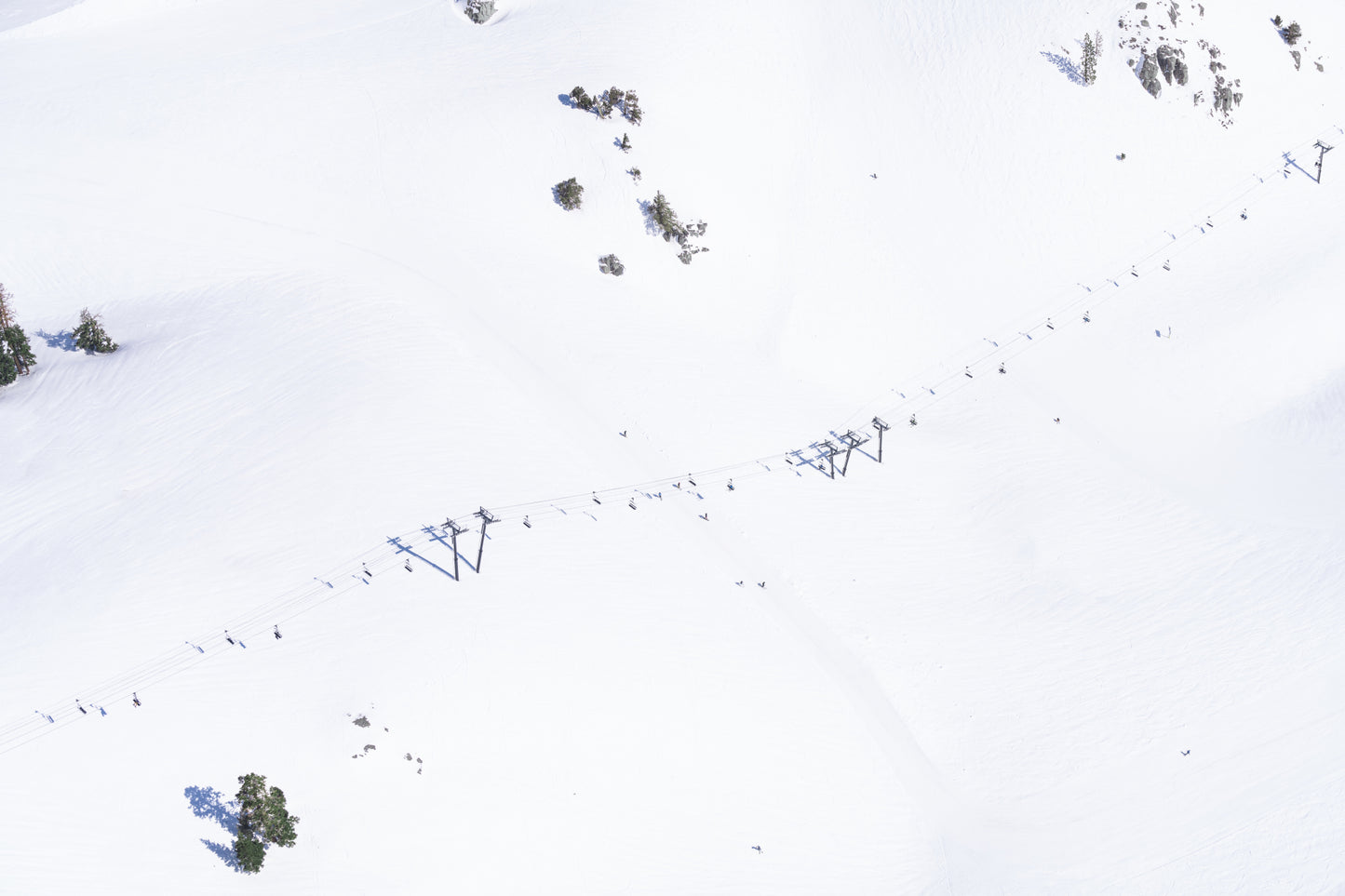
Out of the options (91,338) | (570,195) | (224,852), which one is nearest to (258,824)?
(224,852)

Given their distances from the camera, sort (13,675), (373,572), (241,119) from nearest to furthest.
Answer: (13,675), (373,572), (241,119)

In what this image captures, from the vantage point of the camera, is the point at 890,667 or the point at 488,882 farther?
the point at 890,667

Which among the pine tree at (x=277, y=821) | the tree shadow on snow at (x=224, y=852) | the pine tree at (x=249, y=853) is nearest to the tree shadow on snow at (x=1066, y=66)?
the pine tree at (x=277, y=821)

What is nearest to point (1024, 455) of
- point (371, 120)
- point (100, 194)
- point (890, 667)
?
point (890, 667)

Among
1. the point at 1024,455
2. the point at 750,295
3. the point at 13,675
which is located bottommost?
the point at 13,675

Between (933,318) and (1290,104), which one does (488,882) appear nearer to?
(933,318)

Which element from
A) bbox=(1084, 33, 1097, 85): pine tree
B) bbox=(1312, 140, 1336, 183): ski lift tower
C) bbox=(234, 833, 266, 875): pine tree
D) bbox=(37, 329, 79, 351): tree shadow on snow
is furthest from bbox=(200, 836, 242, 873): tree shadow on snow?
bbox=(1312, 140, 1336, 183): ski lift tower

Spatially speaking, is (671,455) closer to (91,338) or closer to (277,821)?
(277,821)
